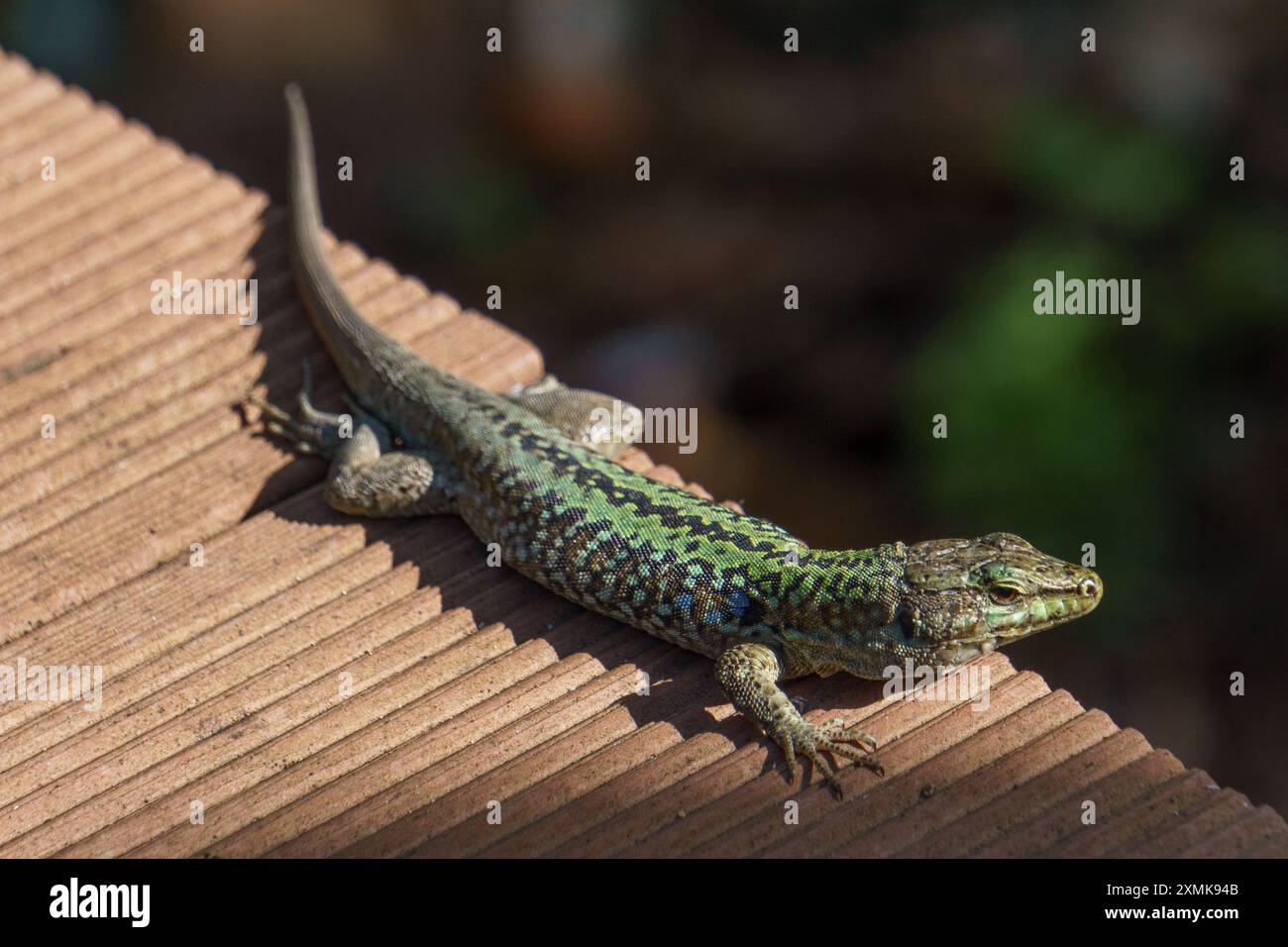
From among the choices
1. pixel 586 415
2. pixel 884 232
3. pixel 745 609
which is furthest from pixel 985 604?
pixel 884 232

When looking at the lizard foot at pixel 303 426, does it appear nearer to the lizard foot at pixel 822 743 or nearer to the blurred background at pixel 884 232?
the lizard foot at pixel 822 743

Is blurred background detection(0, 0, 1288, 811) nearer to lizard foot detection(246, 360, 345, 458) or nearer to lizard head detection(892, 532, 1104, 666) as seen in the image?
lizard head detection(892, 532, 1104, 666)

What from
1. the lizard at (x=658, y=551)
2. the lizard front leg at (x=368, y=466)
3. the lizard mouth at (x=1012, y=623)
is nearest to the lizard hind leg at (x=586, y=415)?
the lizard at (x=658, y=551)

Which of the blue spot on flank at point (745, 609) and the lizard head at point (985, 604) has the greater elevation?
the lizard head at point (985, 604)

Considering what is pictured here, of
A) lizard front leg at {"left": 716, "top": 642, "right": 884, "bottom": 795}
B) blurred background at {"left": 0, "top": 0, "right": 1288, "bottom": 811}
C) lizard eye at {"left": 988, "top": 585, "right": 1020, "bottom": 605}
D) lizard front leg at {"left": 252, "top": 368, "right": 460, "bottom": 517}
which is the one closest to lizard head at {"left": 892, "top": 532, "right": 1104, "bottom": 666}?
lizard eye at {"left": 988, "top": 585, "right": 1020, "bottom": 605}

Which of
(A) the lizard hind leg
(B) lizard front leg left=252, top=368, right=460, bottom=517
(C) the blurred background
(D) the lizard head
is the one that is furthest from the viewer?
(C) the blurred background

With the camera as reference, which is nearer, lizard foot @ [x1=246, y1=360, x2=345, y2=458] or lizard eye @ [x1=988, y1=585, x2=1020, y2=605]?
lizard eye @ [x1=988, y1=585, x2=1020, y2=605]

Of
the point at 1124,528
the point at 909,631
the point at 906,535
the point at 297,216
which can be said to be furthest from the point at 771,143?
the point at 909,631

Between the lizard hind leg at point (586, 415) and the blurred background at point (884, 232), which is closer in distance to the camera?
the lizard hind leg at point (586, 415)
